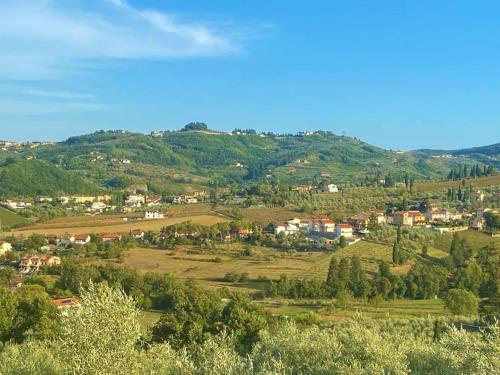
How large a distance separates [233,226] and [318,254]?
17.5m

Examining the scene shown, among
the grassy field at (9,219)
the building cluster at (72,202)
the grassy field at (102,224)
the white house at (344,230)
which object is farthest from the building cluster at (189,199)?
the white house at (344,230)

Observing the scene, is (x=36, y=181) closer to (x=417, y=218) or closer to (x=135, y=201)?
(x=135, y=201)

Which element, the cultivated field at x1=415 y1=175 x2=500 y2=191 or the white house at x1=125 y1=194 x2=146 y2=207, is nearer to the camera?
the cultivated field at x1=415 y1=175 x2=500 y2=191

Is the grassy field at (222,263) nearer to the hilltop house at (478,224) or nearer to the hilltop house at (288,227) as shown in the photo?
the hilltop house at (288,227)

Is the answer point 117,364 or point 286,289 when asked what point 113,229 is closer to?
point 286,289

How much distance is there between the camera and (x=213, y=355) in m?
19.6

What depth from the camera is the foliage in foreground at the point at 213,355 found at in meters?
16.8

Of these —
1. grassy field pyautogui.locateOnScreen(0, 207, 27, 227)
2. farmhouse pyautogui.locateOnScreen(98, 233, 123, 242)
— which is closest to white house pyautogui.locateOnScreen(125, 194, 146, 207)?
grassy field pyautogui.locateOnScreen(0, 207, 27, 227)

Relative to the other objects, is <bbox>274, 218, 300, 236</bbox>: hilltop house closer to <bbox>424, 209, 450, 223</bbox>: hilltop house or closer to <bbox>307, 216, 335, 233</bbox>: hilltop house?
<bbox>307, 216, 335, 233</bbox>: hilltop house

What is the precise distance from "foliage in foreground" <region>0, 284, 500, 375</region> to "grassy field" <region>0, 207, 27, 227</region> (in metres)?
81.0

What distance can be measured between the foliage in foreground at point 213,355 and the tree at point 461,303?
23644mm

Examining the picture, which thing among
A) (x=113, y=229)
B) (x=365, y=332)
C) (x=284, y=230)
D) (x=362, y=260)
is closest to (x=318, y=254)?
(x=362, y=260)

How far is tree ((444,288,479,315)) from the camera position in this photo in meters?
44.5

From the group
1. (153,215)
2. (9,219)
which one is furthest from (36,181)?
(153,215)
